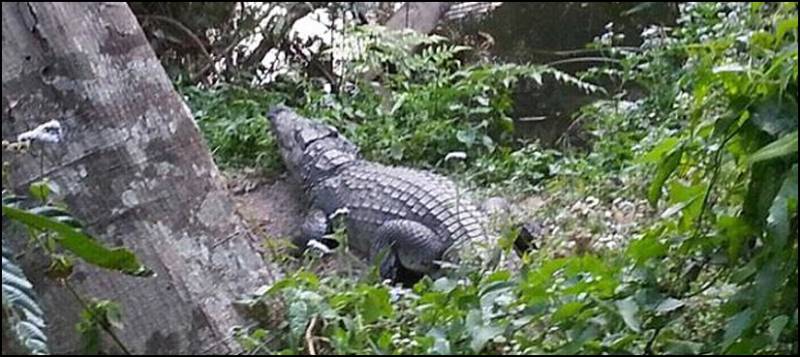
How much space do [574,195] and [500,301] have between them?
59.2 inches

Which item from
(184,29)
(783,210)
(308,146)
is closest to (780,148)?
(783,210)

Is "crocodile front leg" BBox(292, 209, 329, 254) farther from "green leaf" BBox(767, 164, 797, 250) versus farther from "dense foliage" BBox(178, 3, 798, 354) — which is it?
"green leaf" BBox(767, 164, 797, 250)

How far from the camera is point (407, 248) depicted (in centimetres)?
276

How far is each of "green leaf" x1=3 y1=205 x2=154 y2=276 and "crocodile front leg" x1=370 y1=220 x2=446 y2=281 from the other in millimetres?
1428

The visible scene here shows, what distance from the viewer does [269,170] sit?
3412mm

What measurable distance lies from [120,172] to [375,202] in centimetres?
173

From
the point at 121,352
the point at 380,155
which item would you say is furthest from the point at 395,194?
the point at 121,352

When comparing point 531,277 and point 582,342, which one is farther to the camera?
point 531,277

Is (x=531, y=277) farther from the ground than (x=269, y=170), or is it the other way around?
(x=531, y=277)

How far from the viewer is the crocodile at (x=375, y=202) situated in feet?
8.82

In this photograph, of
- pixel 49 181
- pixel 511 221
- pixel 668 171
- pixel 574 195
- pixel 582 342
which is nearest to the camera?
pixel 582 342

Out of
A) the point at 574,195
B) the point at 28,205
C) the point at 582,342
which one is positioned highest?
the point at 28,205

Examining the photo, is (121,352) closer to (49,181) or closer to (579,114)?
(49,181)

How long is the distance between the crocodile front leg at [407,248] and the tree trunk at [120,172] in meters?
1.25
